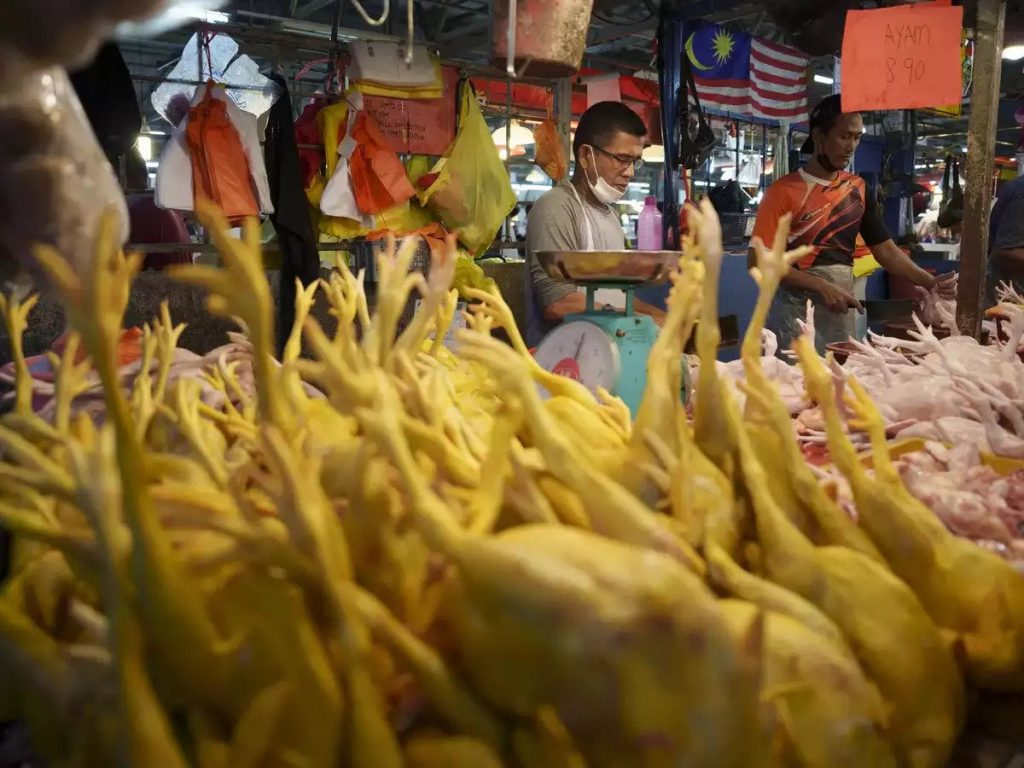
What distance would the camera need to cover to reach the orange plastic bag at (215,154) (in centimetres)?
431

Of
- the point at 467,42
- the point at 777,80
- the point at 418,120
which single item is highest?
the point at 467,42

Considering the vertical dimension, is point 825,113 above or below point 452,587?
above

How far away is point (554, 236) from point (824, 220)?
4.97ft

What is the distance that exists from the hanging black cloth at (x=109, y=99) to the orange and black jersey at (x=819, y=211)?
10.2ft

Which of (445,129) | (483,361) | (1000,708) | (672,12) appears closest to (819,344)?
(672,12)

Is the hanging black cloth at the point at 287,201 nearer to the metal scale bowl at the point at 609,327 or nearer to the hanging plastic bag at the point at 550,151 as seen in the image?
the hanging plastic bag at the point at 550,151

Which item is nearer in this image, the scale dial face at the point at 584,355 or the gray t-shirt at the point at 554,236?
the scale dial face at the point at 584,355

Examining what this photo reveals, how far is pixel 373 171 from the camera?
16.1ft

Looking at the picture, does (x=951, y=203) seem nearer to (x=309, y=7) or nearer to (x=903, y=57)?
(x=309, y=7)

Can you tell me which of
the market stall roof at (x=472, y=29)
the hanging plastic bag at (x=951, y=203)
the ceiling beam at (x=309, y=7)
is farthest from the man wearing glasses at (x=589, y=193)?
the hanging plastic bag at (x=951, y=203)

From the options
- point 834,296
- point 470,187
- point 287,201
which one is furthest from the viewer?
point 470,187

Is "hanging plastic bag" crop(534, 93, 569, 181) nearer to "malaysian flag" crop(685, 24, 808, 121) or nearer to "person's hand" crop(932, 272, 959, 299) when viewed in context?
"malaysian flag" crop(685, 24, 808, 121)

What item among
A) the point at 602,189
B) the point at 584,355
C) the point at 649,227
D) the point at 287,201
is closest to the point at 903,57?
the point at 602,189

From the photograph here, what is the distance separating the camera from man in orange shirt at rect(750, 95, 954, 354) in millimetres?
3979
